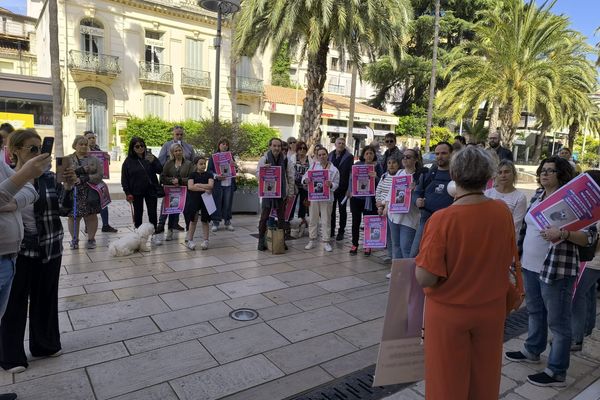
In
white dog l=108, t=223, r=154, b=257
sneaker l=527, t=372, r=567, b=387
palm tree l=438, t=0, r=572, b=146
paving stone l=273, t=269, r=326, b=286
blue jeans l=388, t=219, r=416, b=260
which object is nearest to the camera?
sneaker l=527, t=372, r=567, b=387

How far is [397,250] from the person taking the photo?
5809 millimetres

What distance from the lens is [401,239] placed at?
5699 millimetres

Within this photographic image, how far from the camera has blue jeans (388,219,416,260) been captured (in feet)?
18.4

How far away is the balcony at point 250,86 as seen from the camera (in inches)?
1212

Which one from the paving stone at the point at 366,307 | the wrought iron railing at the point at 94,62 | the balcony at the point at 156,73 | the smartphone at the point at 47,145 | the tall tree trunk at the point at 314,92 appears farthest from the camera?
the balcony at the point at 156,73

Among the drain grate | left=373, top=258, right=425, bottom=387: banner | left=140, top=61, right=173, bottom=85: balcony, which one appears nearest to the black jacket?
the drain grate

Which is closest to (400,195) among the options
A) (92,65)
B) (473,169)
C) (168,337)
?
(168,337)

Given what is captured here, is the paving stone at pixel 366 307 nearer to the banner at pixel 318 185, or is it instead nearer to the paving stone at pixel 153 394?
the paving stone at pixel 153 394

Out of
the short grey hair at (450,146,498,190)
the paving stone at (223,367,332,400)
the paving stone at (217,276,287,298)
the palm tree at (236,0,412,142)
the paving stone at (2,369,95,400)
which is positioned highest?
the palm tree at (236,0,412,142)

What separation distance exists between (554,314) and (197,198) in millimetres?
5144

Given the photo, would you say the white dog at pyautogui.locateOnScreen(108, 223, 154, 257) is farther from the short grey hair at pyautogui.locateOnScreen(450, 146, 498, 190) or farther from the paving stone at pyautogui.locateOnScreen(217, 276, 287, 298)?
the short grey hair at pyautogui.locateOnScreen(450, 146, 498, 190)

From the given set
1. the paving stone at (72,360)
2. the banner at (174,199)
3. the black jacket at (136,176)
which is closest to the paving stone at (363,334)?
the paving stone at (72,360)

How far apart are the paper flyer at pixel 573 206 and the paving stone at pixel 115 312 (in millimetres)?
3681

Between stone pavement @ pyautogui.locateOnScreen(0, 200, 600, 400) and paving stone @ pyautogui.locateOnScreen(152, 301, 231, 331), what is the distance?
19mm
